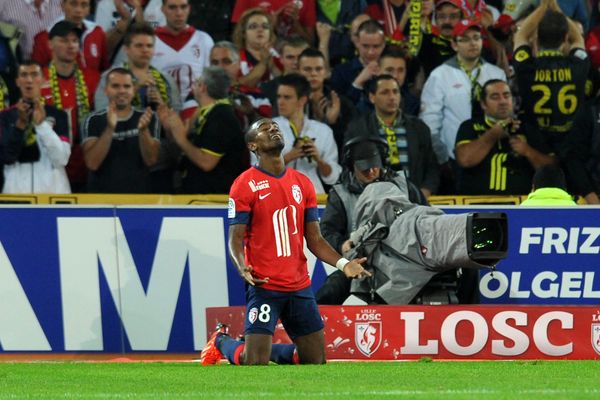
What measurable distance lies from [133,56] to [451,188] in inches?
150

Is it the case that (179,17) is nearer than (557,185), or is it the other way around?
(557,185)

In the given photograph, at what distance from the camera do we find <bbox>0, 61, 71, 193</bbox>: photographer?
576 inches

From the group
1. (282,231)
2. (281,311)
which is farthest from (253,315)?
(282,231)

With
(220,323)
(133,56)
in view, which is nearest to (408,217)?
(220,323)

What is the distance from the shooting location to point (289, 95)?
49.4ft

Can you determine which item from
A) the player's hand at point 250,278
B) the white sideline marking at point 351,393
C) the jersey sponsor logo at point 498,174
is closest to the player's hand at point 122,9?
the jersey sponsor logo at point 498,174

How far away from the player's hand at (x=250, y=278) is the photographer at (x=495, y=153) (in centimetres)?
537

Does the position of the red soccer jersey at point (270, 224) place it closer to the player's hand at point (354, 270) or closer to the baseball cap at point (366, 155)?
the player's hand at point (354, 270)

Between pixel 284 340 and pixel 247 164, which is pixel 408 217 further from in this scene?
pixel 247 164

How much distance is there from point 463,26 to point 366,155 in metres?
4.11

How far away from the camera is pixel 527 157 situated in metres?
15.2

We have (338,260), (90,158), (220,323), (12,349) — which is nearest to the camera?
(338,260)

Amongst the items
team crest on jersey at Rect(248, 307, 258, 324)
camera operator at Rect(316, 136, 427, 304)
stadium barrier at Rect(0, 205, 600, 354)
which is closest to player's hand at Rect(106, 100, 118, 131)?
stadium barrier at Rect(0, 205, 600, 354)

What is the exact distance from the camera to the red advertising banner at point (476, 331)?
38.4ft
